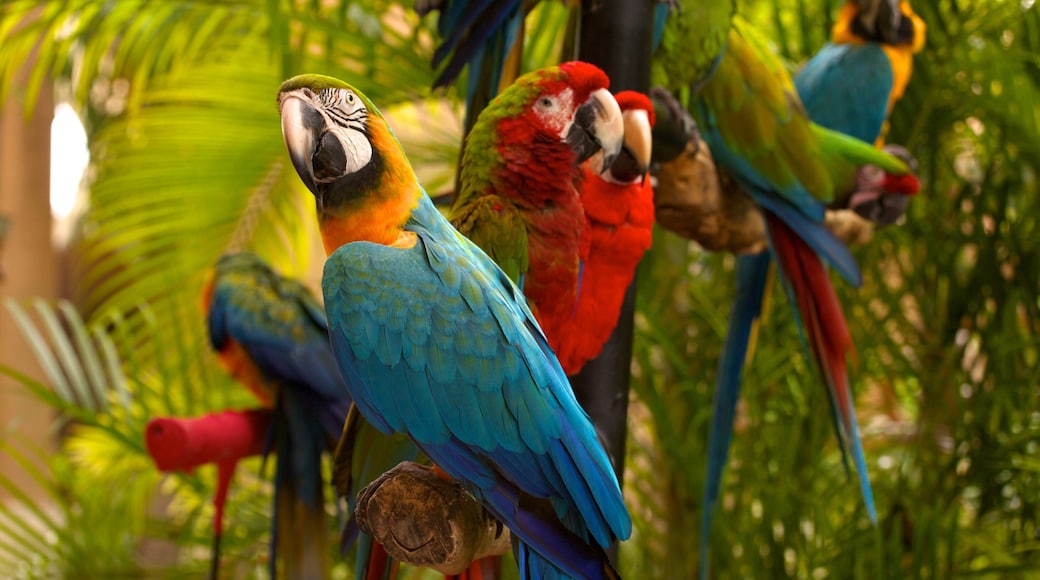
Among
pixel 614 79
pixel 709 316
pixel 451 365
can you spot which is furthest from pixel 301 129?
pixel 709 316

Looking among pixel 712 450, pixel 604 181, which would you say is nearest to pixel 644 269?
pixel 712 450

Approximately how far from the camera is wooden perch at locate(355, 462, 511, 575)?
521mm

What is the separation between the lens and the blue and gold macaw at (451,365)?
18.6 inches

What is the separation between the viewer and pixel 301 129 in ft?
1.44


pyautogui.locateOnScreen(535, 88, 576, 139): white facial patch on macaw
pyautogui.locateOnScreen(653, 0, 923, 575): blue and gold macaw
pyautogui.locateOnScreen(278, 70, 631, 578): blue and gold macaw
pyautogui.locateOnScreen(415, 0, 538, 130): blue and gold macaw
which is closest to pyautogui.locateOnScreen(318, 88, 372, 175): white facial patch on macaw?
pyautogui.locateOnScreen(278, 70, 631, 578): blue and gold macaw

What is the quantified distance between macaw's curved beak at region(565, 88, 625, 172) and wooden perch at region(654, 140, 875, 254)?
33 centimetres

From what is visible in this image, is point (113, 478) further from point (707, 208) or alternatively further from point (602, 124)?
point (602, 124)

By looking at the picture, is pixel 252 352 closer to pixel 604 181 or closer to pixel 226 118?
pixel 604 181

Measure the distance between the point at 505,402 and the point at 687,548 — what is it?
0.96 metres

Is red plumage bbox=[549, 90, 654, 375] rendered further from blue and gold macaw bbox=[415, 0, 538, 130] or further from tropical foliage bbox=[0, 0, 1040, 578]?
tropical foliage bbox=[0, 0, 1040, 578]

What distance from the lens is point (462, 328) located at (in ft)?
1.56

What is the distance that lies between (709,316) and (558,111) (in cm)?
Answer: 83

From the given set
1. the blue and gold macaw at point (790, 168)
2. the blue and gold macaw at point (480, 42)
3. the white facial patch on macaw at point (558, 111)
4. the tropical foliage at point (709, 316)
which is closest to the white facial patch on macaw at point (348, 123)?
the white facial patch on macaw at point (558, 111)

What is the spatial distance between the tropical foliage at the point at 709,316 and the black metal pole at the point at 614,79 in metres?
0.45
